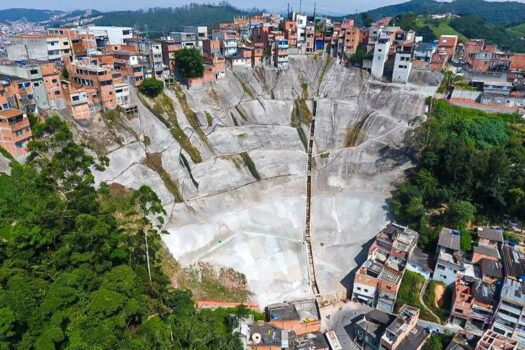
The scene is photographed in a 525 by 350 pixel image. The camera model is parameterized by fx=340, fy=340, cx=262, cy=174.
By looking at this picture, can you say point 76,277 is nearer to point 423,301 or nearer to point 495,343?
point 423,301

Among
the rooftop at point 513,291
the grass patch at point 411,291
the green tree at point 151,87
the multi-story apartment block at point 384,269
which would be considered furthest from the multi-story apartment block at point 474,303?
the green tree at point 151,87

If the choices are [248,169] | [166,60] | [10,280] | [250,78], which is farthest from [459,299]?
[166,60]

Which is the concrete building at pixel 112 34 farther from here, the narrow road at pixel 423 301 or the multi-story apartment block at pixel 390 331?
the narrow road at pixel 423 301

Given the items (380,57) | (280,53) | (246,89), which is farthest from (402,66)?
(246,89)

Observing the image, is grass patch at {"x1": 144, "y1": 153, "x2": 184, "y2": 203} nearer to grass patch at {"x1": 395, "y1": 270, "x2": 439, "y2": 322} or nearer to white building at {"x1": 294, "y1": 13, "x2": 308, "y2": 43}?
grass patch at {"x1": 395, "y1": 270, "x2": 439, "y2": 322}

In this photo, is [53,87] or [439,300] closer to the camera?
[439,300]

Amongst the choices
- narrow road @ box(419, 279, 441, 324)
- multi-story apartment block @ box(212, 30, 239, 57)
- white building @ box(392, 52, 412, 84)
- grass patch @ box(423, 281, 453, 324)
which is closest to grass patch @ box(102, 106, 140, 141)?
multi-story apartment block @ box(212, 30, 239, 57)
